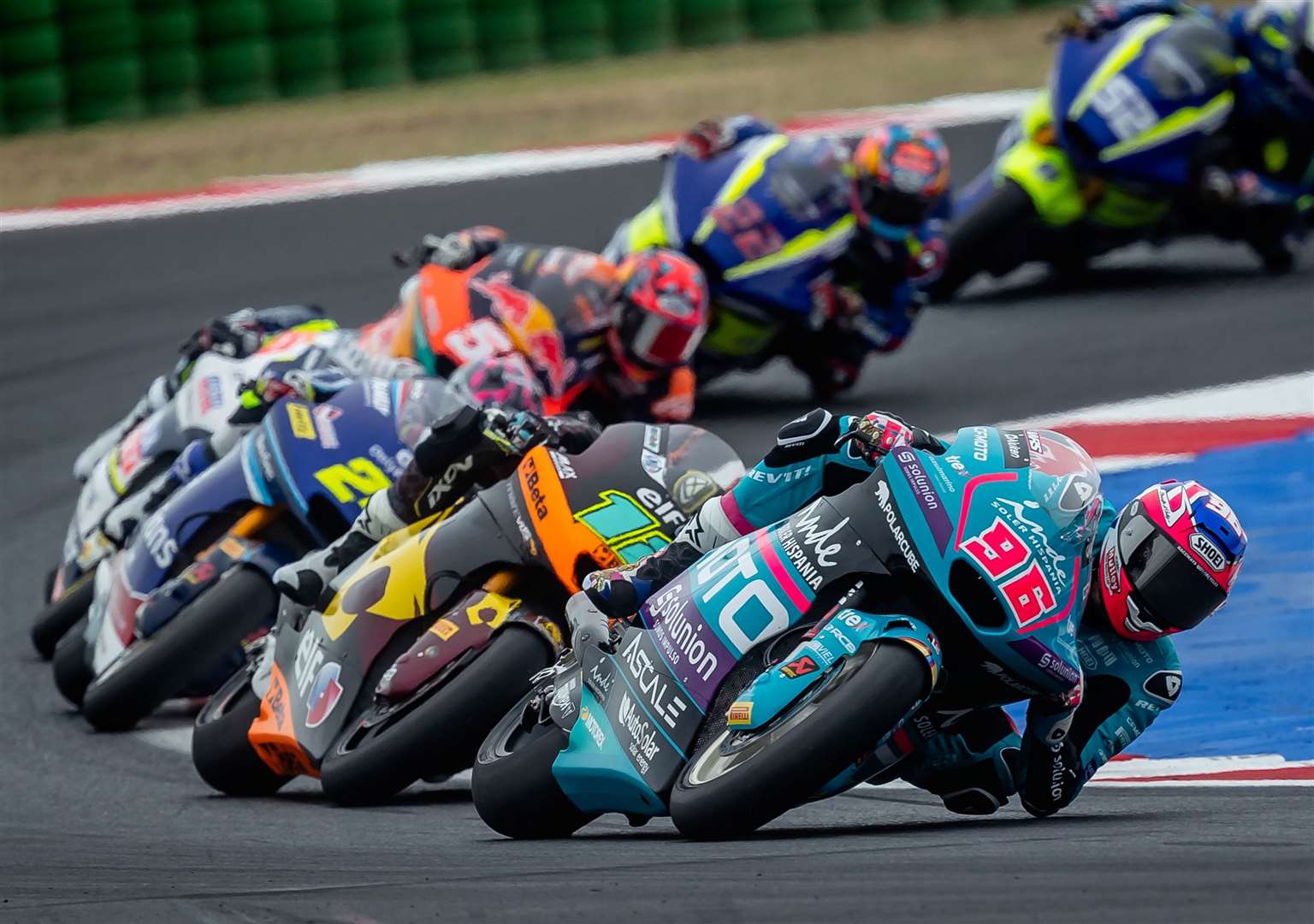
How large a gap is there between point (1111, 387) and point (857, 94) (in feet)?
23.1

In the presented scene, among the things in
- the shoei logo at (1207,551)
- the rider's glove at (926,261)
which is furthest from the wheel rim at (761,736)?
the rider's glove at (926,261)

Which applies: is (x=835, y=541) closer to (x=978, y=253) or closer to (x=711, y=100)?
(x=978, y=253)

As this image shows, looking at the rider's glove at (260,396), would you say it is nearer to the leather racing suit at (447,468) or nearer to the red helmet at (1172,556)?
the leather racing suit at (447,468)

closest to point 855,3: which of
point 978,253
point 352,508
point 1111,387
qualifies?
point 978,253

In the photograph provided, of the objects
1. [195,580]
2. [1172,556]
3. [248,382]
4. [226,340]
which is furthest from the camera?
[226,340]

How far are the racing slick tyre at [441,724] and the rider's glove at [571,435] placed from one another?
24.7 inches

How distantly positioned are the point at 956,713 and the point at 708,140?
6113 mm

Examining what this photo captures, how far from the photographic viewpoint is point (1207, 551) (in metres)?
4.61

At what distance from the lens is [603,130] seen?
16.2 meters

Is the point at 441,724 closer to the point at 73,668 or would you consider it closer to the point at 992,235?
the point at 73,668

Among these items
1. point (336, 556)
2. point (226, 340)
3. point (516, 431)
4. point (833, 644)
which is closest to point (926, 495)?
point (833, 644)

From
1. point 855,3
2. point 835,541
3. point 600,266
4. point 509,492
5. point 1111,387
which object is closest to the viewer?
point 835,541

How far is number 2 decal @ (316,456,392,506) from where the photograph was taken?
256 inches

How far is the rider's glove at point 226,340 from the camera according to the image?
8.30 meters
